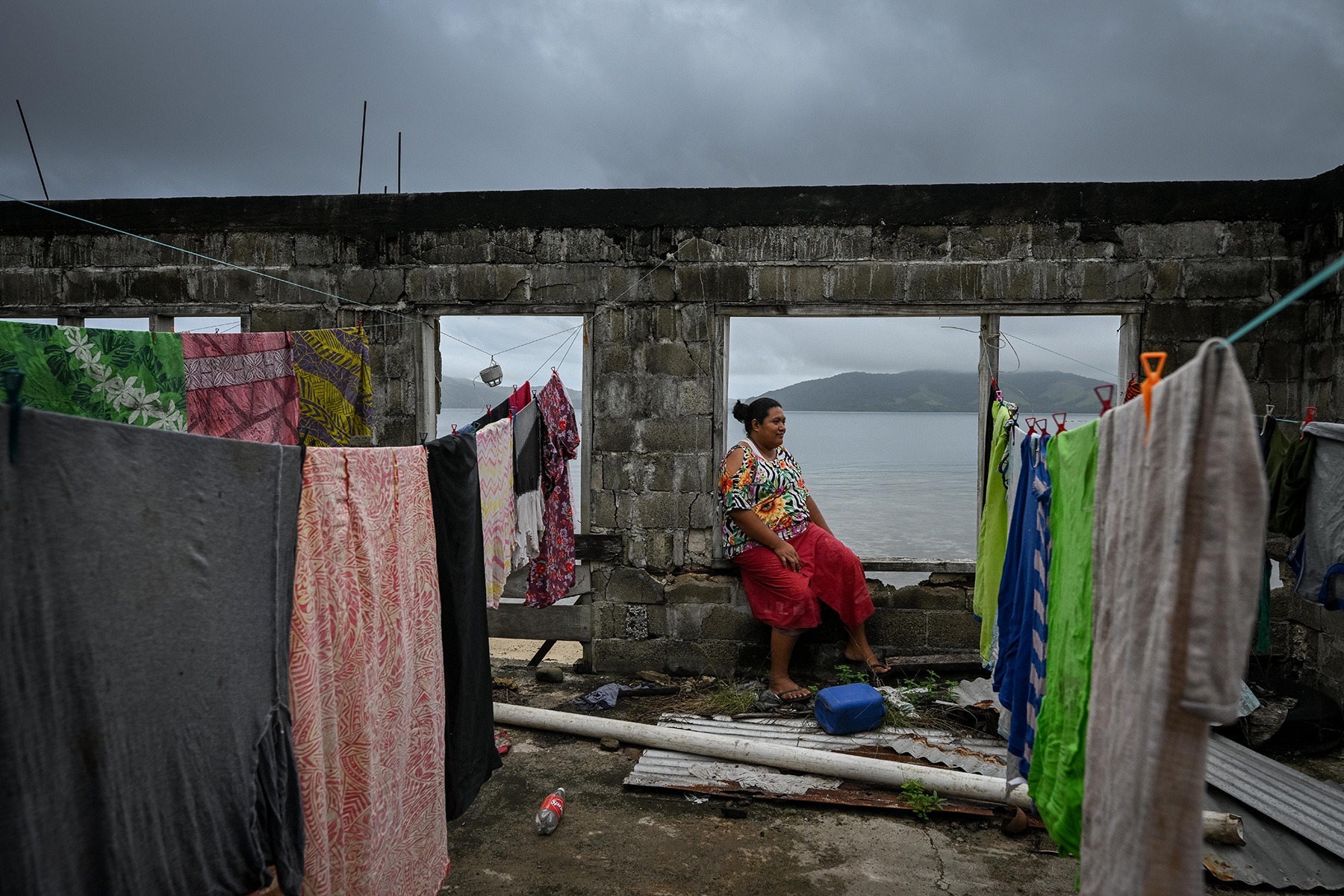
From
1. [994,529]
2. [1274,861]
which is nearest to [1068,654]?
[994,529]

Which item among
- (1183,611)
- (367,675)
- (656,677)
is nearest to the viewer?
(1183,611)

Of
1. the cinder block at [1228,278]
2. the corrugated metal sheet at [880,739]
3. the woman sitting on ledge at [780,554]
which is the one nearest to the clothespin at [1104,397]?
the corrugated metal sheet at [880,739]

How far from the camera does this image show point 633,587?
5367 mm

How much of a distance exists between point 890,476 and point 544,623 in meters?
3.88

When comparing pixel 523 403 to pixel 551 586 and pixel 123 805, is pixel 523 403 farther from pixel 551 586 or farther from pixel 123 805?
pixel 123 805

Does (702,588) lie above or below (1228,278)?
below

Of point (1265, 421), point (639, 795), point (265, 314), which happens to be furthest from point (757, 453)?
point (265, 314)

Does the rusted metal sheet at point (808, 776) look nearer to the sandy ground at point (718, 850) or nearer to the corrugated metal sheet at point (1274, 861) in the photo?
the sandy ground at point (718, 850)

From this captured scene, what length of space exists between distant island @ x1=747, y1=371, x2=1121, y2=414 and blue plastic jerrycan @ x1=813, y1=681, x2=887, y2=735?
1755mm

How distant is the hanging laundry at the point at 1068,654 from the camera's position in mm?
1814

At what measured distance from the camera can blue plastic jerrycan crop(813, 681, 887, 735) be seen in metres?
4.36

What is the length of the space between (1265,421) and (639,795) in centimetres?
326

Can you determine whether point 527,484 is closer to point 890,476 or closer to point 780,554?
point 780,554


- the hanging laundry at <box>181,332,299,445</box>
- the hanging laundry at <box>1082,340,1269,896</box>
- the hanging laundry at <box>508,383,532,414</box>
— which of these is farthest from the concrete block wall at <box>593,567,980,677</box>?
the hanging laundry at <box>1082,340,1269,896</box>
